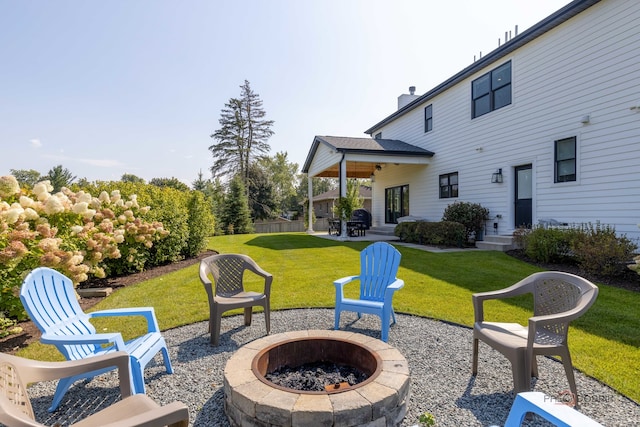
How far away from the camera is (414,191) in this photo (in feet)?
49.6

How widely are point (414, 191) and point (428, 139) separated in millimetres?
2444

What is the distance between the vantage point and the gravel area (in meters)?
2.33

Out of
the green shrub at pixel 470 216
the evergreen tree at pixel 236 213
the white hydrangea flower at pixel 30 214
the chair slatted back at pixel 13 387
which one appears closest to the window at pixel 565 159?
the green shrub at pixel 470 216

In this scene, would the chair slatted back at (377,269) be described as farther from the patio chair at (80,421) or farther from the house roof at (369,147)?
the house roof at (369,147)

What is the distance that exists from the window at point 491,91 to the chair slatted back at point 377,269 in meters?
8.65

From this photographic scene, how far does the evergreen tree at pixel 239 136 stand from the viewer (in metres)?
31.4

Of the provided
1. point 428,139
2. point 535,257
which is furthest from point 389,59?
point 535,257

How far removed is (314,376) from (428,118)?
13.7m

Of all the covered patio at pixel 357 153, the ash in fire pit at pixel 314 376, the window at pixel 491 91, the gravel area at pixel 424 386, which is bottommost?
the gravel area at pixel 424 386

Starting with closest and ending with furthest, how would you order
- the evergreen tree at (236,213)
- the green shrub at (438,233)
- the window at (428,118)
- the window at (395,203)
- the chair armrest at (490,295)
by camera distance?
the chair armrest at (490,295) → the green shrub at (438,233) → the window at (428,118) → the window at (395,203) → the evergreen tree at (236,213)

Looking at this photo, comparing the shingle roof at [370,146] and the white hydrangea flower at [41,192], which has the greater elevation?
the shingle roof at [370,146]

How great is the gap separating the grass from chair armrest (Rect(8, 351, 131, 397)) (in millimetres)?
2063

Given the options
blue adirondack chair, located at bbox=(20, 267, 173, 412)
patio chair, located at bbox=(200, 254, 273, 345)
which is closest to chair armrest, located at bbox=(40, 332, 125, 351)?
blue adirondack chair, located at bbox=(20, 267, 173, 412)

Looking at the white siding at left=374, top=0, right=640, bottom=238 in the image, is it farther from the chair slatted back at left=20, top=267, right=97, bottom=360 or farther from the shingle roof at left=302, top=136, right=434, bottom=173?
the chair slatted back at left=20, top=267, right=97, bottom=360
